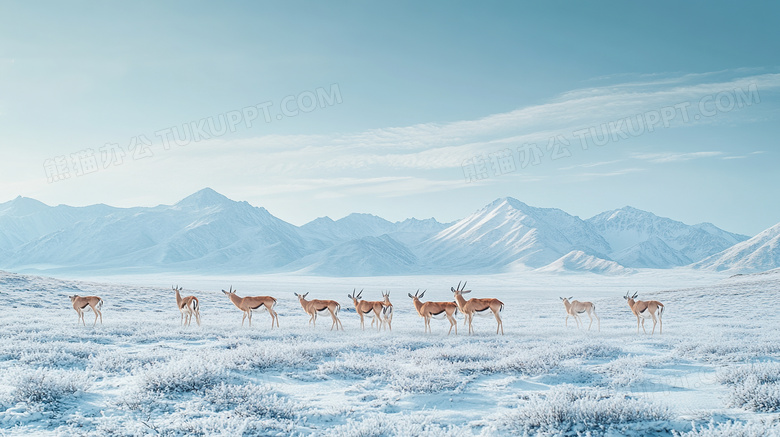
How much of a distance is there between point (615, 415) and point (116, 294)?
4759 centimetres

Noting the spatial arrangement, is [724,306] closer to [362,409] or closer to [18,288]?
[362,409]

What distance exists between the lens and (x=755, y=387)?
344 inches

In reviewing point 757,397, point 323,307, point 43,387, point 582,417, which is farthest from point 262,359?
point 757,397

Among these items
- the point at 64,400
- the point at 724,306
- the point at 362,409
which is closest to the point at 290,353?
the point at 362,409

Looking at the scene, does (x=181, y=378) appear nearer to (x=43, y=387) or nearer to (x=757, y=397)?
(x=43, y=387)

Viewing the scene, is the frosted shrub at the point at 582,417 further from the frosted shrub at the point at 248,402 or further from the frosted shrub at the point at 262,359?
the frosted shrub at the point at 262,359

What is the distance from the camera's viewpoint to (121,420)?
8148 mm

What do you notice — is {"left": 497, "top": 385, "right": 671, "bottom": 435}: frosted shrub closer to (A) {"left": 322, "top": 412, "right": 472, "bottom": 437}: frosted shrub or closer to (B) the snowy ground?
(B) the snowy ground

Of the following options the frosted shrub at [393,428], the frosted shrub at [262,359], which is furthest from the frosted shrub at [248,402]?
the frosted shrub at [262,359]

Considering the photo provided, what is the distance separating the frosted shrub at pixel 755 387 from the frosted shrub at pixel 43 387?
42.9 feet

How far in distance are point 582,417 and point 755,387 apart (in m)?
3.83

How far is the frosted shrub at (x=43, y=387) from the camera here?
8712 millimetres

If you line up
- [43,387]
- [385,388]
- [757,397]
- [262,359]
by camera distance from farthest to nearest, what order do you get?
[262,359]
[385,388]
[43,387]
[757,397]

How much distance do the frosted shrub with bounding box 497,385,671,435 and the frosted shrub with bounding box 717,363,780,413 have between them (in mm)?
1772
